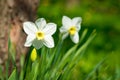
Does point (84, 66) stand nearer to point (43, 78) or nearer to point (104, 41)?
point (104, 41)

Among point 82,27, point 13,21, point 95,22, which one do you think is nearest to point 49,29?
point 13,21

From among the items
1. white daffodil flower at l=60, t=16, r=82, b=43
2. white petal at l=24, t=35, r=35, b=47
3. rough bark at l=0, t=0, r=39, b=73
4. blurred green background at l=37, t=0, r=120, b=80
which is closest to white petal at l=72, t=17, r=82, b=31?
white daffodil flower at l=60, t=16, r=82, b=43

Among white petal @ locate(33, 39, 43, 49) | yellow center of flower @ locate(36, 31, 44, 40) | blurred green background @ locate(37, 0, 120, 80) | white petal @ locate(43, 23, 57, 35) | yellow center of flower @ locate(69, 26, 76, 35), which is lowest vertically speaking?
blurred green background @ locate(37, 0, 120, 80)

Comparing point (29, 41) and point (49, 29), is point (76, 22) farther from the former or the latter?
point (29, 41)

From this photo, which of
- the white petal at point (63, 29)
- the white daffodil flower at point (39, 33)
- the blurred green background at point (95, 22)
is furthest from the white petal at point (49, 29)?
the blurred green background at point (95, 22)

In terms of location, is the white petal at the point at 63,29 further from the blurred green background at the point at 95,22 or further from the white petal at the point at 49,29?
the blurred green background at the point at 95,22

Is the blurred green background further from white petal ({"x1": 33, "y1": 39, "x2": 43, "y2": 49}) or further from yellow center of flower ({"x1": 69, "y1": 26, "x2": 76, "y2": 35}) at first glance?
white petal ({"x1": 33, "y1": 39, "x2": 43, "y2": 49})
